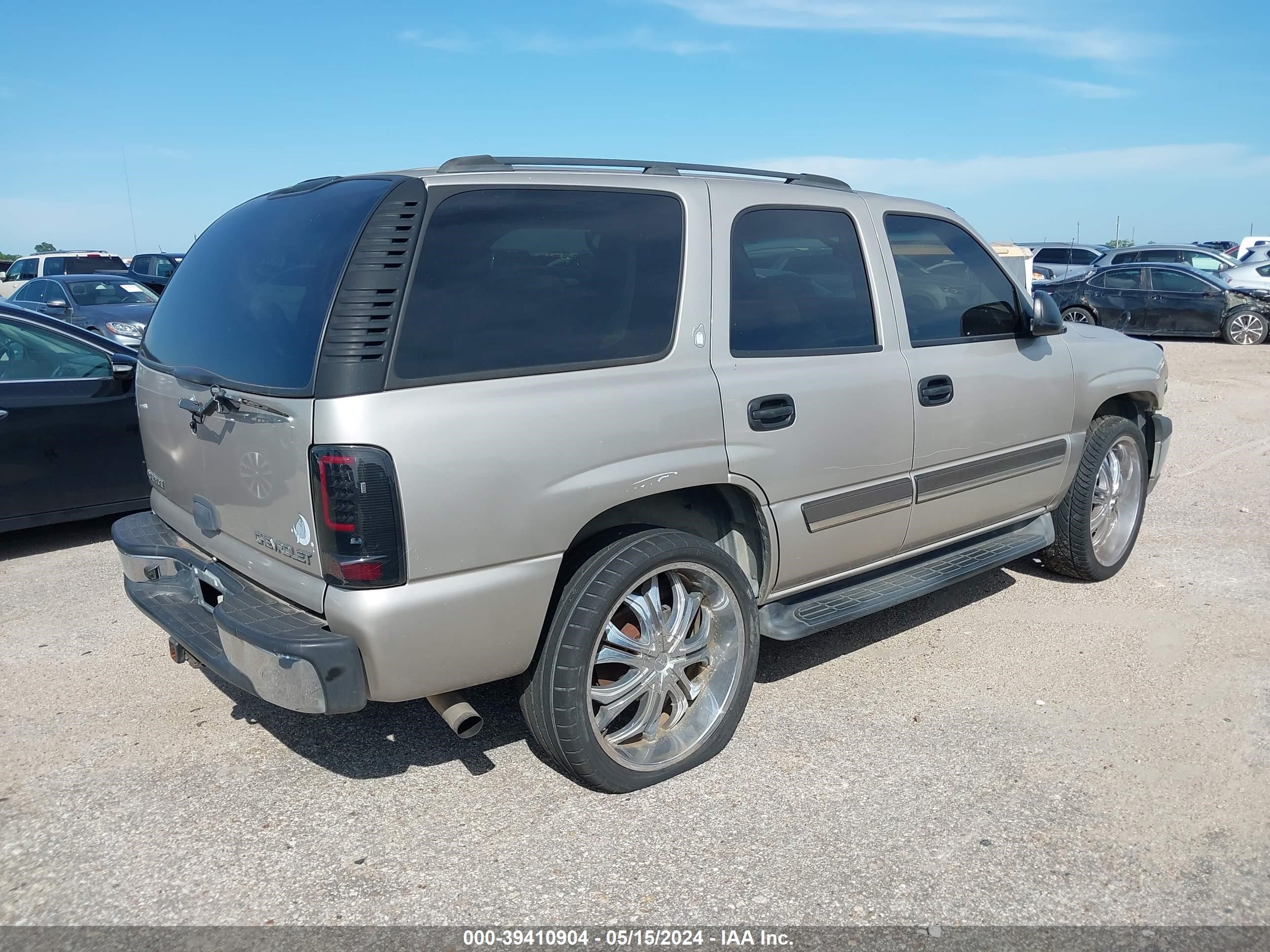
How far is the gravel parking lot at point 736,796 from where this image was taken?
2.82 meters

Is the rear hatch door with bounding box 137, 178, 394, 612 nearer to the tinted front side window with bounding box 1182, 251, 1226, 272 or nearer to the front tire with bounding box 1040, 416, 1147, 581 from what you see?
the front tire with bounding box 1040, 416, 1147, 581

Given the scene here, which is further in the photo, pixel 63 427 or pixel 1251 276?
pixel 1251 276

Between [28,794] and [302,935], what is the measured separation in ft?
4.39

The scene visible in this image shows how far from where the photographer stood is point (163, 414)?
360cm

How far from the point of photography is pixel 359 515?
2729 mm

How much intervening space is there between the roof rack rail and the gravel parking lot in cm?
201

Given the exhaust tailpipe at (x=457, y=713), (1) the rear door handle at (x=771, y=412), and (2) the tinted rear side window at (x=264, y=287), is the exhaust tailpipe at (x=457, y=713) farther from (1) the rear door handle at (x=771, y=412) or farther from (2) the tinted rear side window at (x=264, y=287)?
(1) the rear door handle at (x=771, y=412)

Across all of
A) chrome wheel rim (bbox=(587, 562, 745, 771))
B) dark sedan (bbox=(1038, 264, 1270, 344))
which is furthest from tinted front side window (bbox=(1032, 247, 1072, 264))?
chrome wheel rim (bbox=(587, 562, 745, 771))

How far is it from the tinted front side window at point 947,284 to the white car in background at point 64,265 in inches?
808

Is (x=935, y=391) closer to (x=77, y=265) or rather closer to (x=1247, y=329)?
(x=1247, y=329)

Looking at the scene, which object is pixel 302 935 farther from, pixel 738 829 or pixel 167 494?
pixel 167 494

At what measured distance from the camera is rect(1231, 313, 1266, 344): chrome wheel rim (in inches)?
704

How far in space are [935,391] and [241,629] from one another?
2767 mm

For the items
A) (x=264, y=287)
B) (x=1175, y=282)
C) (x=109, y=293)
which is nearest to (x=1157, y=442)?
(x=264, y=287)
